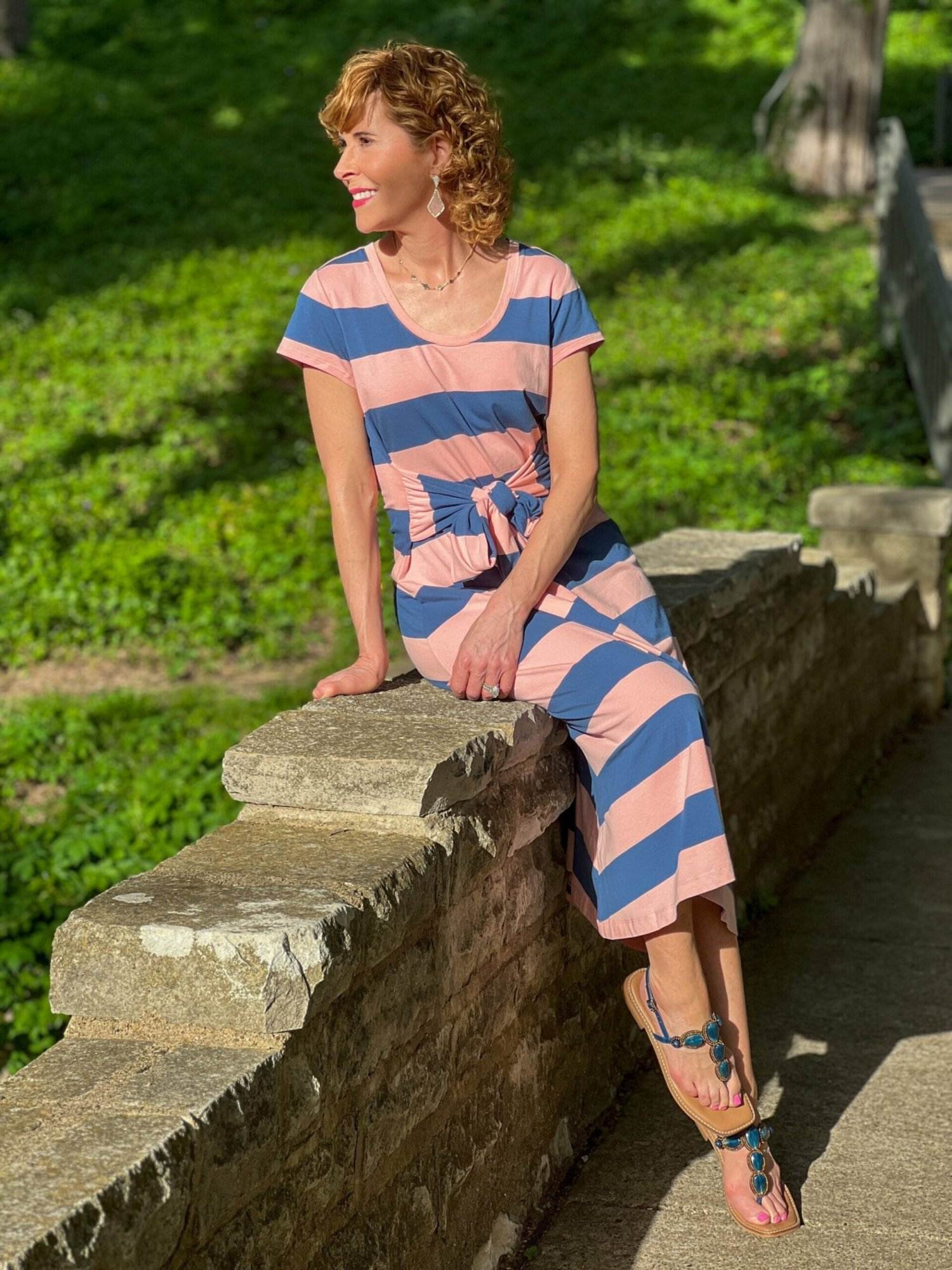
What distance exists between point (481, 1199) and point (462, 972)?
0.42m

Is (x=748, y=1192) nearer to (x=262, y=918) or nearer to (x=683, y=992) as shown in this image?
(x=683, y=992)

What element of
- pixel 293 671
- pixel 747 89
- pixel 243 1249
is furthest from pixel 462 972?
pixel 747 89

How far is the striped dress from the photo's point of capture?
2.76 metres

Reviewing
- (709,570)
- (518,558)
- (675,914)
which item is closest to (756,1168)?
(675,914)

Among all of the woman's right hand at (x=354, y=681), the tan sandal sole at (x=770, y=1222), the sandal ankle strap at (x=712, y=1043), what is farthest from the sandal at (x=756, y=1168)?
the woman's right hand at (x=354, y=681)

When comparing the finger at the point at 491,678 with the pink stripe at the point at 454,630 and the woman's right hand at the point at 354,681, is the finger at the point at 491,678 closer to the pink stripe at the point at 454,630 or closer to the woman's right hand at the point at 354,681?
the pink stripe at the point at 454,630

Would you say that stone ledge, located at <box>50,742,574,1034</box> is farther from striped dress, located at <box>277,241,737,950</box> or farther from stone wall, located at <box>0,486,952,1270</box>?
striped dress, located at <box>277,241,737,950</box>

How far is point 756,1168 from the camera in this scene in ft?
9.37

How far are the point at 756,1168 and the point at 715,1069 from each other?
8.3 inches

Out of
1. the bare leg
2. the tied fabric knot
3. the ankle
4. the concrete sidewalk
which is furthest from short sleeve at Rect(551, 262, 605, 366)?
the concrete sidewalk

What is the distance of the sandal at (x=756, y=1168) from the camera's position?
285 centimetres

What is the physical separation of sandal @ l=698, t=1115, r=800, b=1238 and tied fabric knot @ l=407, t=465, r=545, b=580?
1131mm

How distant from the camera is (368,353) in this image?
2965 mm

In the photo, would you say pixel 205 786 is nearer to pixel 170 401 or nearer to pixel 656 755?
pixel 656 755
